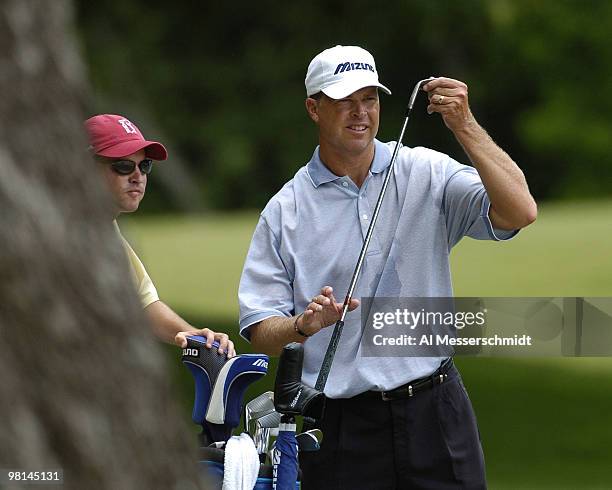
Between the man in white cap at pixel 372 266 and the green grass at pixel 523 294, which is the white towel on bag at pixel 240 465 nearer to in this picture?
the man in white cap at pixel 372 266

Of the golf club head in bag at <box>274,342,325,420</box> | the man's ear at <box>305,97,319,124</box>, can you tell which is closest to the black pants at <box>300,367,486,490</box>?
the golf club head in bag at <box>274,342,325,420</box>

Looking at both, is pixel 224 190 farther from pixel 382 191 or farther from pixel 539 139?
pixel 382 191

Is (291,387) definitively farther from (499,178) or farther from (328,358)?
(499,178)

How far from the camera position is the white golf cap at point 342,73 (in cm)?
430

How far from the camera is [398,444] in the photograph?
421cm

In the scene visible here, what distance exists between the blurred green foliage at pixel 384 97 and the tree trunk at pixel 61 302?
2282cm

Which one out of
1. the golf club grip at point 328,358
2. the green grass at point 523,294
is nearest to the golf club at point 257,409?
the golf club grip at point 328,358

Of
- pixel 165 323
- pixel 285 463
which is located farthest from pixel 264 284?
pixel 285 463

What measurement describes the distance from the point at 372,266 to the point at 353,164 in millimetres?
314

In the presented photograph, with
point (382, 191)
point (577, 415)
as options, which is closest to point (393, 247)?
point (382, 191)

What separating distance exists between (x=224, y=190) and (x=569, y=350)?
27721 mm

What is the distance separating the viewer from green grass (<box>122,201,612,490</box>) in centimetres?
981

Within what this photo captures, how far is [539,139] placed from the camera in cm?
3070

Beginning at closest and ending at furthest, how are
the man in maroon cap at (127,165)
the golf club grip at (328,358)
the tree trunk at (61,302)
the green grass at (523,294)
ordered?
the tree trunk at (61,302) < the golf club grip at (328,358) < the man in maroon cap at (127,165) < the green grass at (523,294)
